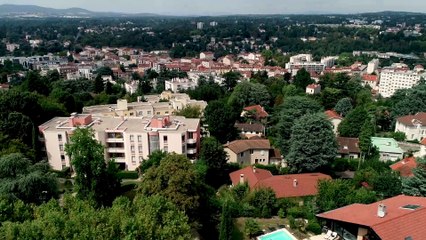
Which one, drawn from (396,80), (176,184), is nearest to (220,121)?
(176,184)

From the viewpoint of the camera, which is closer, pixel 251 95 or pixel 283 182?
pixel 283 182

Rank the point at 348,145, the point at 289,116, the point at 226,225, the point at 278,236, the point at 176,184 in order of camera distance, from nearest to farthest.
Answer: the point at 226,225 < the point at 176,184 < the point at 278,236 < the point at 289,116 < the point at 348,145

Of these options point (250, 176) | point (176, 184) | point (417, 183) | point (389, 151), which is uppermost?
point (176, 184)

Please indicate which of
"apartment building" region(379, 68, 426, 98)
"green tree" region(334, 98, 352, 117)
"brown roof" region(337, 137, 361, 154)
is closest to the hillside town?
"green tree" region(334, 98, 352, 117)

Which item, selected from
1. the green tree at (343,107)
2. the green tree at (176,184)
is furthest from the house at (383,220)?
the green tree at (343,107)

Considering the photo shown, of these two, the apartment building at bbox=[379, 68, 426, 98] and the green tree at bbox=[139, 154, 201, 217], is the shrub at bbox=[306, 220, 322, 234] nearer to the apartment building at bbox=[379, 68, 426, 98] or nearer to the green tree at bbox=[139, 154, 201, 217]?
the green tree at bbox=[139, 154, 201, 217]

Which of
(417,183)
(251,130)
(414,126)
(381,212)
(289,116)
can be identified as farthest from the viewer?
(251,130)

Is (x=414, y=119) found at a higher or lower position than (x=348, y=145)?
higher

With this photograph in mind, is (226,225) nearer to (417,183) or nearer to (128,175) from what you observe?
(417,183)
